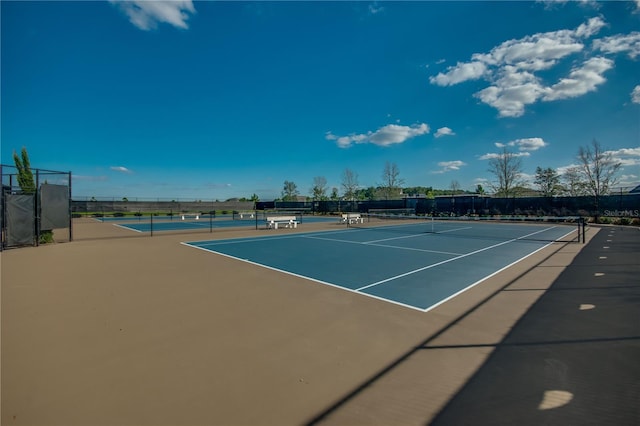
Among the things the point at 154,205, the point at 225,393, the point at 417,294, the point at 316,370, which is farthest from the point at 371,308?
the point at 154,205

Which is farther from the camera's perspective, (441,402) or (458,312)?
(458,312)

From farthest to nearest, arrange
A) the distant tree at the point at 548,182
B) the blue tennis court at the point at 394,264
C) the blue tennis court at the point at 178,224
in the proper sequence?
1. the distant tree at the point at 548,182
2. the blue tennis court at the point at 178,224
3. the blue tennis court at the point at 394,264

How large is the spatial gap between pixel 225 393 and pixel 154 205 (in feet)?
182

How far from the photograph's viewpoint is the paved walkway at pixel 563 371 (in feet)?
7.79

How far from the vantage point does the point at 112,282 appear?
6.60 m

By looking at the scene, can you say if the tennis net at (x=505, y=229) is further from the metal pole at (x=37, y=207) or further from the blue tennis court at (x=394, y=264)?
the metal pole at (x=37, y=207)

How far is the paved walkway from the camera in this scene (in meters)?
2.38

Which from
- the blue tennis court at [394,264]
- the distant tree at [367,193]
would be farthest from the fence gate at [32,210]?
the distant tree at [367,193]

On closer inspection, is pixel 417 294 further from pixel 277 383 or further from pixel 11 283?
pixel 11 283

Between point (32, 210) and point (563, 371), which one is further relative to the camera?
point (32, 210)

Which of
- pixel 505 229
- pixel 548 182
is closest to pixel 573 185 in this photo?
pixel 548 182

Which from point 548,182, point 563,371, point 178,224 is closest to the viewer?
point 563,371

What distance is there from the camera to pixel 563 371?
9.80ft

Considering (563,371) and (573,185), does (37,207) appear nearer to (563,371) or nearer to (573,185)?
(563,371)
